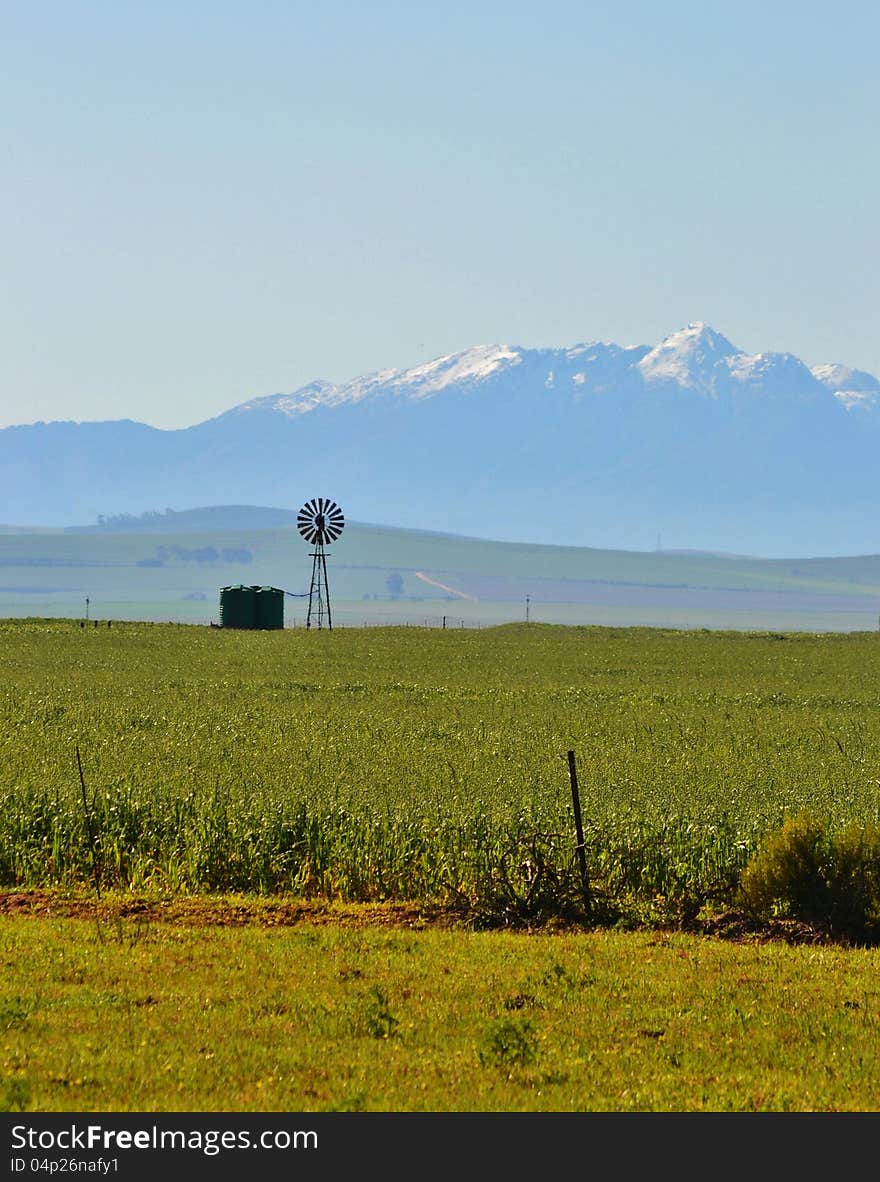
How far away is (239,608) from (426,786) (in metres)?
89.4

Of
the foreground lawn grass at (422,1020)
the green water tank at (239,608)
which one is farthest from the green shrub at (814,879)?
the green water tank at (239,608)

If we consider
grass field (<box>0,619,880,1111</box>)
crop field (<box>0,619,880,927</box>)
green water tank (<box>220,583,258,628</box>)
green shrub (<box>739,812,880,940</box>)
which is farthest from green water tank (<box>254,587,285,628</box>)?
green shrub (<box>739,812,880,940</box>)

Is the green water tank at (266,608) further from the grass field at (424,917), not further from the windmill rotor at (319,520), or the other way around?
the grass field at (424,917)

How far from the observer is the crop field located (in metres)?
23.1

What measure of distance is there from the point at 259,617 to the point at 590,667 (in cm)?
4817

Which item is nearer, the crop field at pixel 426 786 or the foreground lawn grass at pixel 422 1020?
the foreground lawn grass at pixel 422 1020

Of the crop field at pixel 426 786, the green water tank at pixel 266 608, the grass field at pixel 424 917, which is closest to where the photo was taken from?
the grass field at pixel 424 917

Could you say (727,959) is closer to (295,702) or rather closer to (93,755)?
(93,755)

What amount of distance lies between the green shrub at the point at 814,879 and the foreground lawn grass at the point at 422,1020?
1318 millimetres

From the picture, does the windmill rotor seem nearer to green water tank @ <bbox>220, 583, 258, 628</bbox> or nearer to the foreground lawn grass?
green water tank @ <bbox>220, 583, 258, 628</bbox>

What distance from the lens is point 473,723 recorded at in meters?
44.5

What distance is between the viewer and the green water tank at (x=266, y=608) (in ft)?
386

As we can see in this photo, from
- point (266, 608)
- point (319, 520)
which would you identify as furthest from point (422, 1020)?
point (319, 520)

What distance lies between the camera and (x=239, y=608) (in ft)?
384
